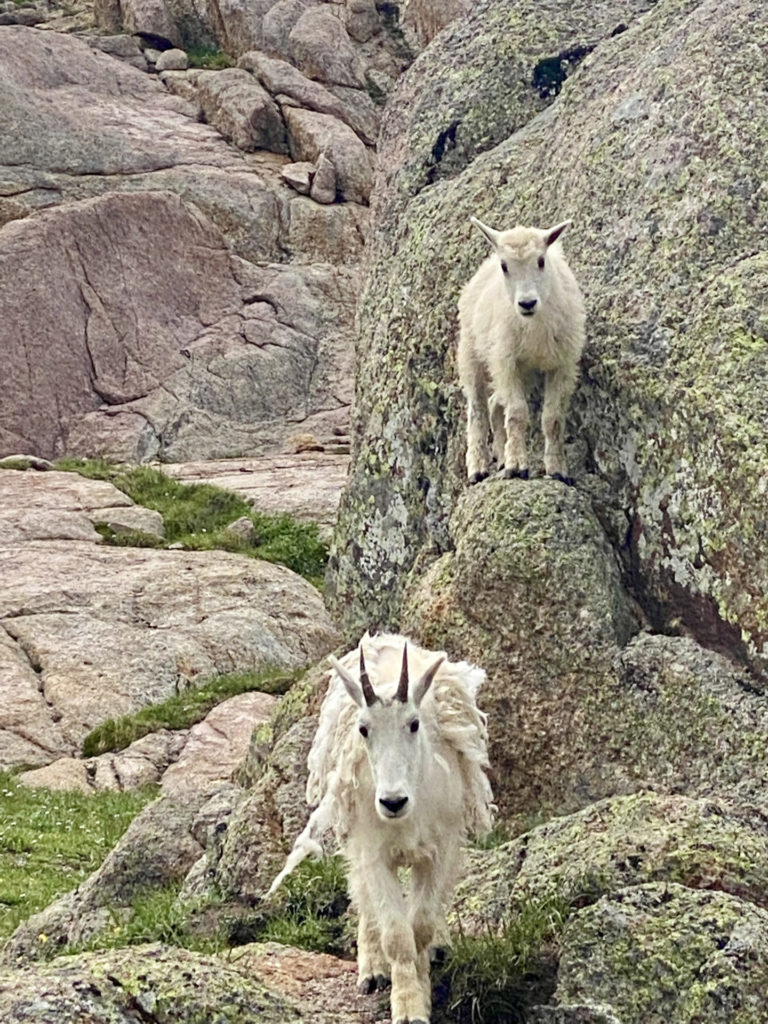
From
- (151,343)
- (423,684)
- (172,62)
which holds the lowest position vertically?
(151,343)

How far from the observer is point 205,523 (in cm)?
3241

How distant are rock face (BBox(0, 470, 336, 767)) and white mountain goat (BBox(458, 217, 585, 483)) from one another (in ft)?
30.2

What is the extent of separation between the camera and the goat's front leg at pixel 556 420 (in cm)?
1196

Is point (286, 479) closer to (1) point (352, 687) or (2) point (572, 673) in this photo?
(2) point (572, 673)

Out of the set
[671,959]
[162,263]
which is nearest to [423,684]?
[671,959]

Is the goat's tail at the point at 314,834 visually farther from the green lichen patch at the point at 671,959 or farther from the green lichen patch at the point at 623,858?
the green lichen patch at the point at 671,959

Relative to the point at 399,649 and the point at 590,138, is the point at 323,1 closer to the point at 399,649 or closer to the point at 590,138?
the point at 590,138

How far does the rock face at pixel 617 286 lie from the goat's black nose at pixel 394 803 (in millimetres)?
3908

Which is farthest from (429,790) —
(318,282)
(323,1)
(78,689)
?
(323,1)

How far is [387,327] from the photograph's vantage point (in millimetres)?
14945

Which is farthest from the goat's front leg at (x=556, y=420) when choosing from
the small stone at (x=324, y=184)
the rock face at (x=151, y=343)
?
A: the small stone at (x=324, y=184)

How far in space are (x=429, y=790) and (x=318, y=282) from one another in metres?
36.7

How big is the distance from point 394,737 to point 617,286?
19.3ft

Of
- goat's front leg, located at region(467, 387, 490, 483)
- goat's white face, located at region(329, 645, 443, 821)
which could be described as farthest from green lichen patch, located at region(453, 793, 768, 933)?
goat's front leg, located at region(467, 387, 490, 483)
